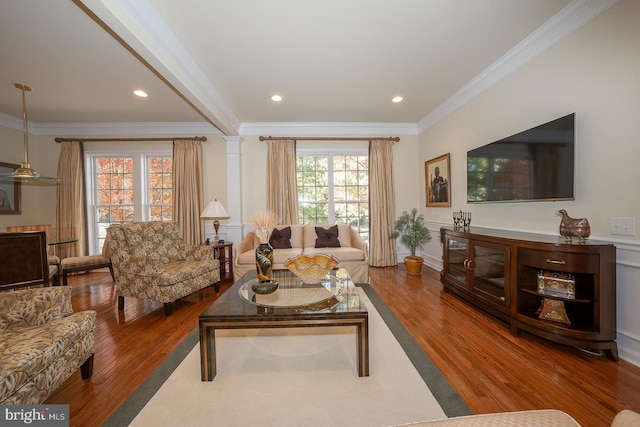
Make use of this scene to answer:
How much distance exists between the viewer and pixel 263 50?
8.87 ft

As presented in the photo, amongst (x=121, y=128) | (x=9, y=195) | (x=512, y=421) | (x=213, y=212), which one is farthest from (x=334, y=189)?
(x=9, y=195)

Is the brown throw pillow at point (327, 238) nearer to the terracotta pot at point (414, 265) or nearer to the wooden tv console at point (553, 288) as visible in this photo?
the terracotta pot at point (414, 265)

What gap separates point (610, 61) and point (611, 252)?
150 cm

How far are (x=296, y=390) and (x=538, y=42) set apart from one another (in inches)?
149

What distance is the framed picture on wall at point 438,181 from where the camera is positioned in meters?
4.28

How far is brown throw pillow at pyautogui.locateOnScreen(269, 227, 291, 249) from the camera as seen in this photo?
430cm

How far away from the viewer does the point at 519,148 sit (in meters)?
2.75

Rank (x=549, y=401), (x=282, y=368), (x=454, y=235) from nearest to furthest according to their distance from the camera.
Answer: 1. (x=549, y=401)
2. (x=282, y=368)
3. (x=454, y=235)

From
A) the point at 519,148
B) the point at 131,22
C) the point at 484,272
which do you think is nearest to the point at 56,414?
the point at 131,22

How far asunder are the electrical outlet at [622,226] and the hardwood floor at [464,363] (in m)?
0.97

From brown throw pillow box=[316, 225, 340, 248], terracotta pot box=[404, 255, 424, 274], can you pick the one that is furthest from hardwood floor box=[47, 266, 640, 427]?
brown throw pillow box=[316, 225, 340, 248]

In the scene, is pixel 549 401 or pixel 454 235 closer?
pixel 549 401

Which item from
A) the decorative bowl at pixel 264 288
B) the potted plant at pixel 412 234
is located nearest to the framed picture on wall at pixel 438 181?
the potted plant at pixel 412 234

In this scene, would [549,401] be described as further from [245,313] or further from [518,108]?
[518,108]
